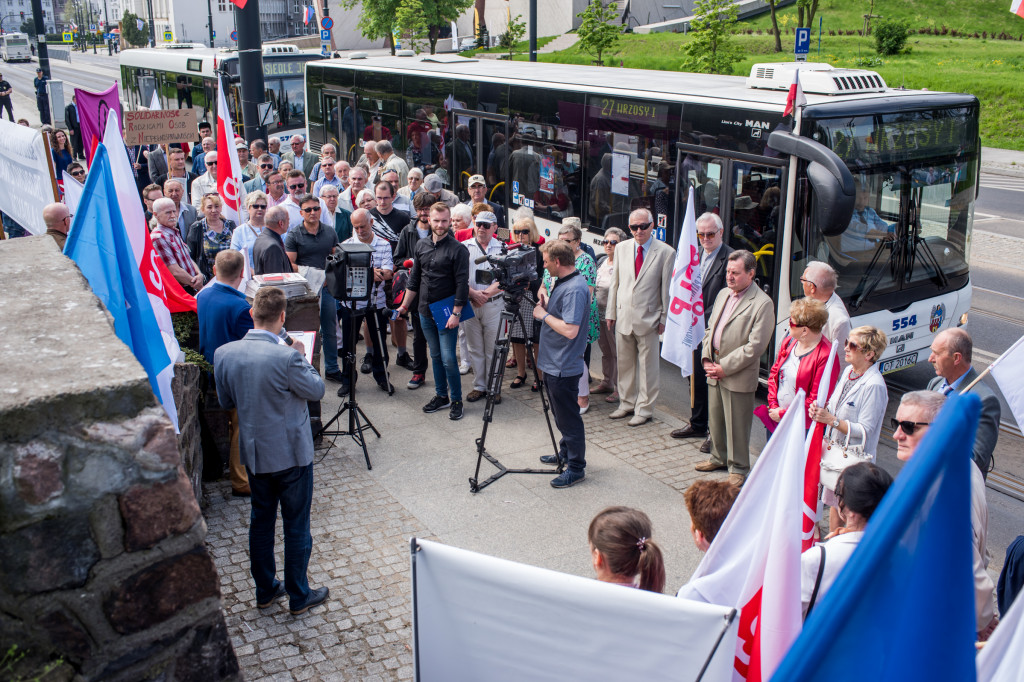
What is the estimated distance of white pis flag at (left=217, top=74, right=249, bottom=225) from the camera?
9.91 metres

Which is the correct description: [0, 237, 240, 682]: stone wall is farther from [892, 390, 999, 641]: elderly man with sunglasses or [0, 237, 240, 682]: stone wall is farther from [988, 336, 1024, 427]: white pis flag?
[988, 336, 1024, 427]: white pis flag

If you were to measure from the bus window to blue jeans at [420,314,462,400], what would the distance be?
2.76m

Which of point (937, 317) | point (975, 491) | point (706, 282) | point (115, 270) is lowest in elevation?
point (937, 317)

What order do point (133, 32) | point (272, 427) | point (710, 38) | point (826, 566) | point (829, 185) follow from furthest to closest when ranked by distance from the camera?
point (133, 32) → point (710, 38) → point (829, 185) → point (272, 427) → point (826, 566)

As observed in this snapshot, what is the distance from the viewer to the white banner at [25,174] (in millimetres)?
7402

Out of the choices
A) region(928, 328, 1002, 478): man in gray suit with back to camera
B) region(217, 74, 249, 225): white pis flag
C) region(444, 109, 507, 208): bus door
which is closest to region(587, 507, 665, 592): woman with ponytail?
region(928, 328, 1002, 478): man in gray suit with back to camera

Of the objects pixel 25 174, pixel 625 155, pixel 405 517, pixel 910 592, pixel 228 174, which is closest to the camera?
pixel 910 592

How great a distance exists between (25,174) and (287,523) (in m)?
4.55

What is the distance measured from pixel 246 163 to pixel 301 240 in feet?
18.8

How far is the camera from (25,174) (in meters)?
7.77

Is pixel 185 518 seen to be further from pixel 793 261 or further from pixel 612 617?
pixel 793 261

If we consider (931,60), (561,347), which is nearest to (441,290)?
(561,347)

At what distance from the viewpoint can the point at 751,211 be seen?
8.55 m

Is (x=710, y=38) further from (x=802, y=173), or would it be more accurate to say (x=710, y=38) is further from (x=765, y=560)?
(x=765, y=560)
